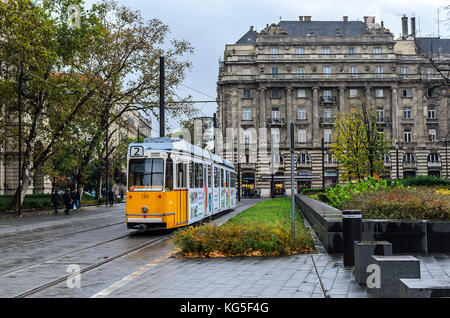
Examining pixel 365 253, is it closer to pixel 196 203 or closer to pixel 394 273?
pixel 394 273

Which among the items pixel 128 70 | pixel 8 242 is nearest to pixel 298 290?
pixel 8 242

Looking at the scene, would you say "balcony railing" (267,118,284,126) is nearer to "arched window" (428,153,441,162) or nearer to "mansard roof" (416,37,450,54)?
"arched window" (428,153,441,162)

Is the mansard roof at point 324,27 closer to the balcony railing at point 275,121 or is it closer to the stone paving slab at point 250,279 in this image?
the balcony railing at point 275,121

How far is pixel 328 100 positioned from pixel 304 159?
9243 millimetres

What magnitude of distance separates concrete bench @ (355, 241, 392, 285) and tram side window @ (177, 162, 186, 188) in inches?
452

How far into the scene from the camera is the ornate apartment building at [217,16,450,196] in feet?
275

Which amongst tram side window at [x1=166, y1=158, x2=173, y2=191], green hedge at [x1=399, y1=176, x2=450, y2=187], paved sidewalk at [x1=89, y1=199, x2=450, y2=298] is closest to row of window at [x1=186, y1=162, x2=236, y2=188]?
tram side window at [x1=166, y1=158, x2=173, y2=191]

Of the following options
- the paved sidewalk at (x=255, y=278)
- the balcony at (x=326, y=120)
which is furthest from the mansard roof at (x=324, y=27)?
the paved sidewalk at (x=255, y=278)

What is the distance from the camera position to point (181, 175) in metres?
20.5

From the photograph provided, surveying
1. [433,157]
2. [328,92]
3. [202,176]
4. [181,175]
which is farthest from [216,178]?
[433,157]

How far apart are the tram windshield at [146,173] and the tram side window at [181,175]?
785mm
